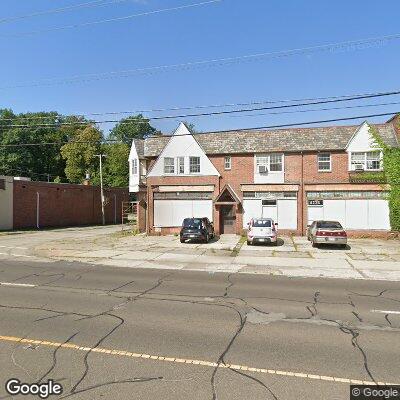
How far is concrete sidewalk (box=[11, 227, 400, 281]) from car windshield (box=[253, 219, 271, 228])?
1.45 meters

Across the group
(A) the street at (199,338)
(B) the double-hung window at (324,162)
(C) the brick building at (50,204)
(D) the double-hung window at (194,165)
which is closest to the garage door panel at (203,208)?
(D) the double-hung window at (194,165)

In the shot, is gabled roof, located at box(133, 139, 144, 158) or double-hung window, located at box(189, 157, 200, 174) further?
gabled roof, located at box(133, 139, 144, 158)

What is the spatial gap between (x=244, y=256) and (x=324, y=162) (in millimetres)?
13615

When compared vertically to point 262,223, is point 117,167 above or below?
above

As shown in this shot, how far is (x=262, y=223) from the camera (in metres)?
26.7

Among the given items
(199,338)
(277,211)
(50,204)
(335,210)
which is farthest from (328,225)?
(50,204)

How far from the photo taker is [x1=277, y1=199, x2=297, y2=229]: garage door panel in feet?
104

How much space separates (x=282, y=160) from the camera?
3200 centimetres

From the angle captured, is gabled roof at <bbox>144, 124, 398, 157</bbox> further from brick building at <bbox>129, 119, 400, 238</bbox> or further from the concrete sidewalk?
the concrete sidewalk

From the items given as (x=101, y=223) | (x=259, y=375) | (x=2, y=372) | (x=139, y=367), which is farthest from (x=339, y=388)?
Result: (x=101, y=223)

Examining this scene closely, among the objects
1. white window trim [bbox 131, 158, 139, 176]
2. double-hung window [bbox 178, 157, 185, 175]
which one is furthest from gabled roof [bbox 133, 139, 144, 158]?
double-hung window [bbox 178, 157, 185, 175]

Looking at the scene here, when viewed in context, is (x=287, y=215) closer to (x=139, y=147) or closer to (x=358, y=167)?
(x=358, y=167)

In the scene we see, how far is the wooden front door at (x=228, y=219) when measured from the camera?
3266 centimetres

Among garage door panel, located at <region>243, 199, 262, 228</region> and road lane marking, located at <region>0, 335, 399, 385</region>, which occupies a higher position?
garage door panel, located at <region>243, 199, 262, 228</region>
